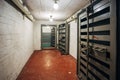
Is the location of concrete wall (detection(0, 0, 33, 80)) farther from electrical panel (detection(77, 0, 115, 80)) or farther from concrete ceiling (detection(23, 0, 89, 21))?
electrical panel (detection(77, 0, 115, 80))

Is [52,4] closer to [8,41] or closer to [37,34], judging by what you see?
[8,41]

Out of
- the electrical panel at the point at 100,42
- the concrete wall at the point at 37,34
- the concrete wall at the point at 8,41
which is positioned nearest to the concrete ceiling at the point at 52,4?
the concrete wall at the point at 8,41

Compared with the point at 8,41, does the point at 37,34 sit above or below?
above

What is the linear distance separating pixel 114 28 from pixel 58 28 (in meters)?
7.45

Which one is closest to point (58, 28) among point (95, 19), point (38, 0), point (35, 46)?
point (35, 46)

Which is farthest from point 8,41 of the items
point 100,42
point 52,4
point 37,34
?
point 37,34

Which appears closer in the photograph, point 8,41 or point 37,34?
point 8,41

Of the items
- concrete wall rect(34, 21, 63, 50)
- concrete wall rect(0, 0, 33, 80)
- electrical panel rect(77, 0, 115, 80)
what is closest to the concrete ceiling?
concrete wall rect(0, 0, 33, 80)

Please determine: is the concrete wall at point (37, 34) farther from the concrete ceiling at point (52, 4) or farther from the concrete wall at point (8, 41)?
the concrete wall at point (8, 41)

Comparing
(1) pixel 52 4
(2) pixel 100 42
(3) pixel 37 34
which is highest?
(1) pixel 52 4

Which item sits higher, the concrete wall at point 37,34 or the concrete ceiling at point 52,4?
the concrete ceiling at point 52,4

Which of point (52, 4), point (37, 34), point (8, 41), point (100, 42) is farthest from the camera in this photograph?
point (37, 34)

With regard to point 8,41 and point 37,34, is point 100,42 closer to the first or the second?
point 8,41

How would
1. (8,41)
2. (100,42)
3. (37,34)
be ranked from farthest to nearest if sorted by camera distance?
1. (37,34)
2. (8,41)
3. (100,42)
